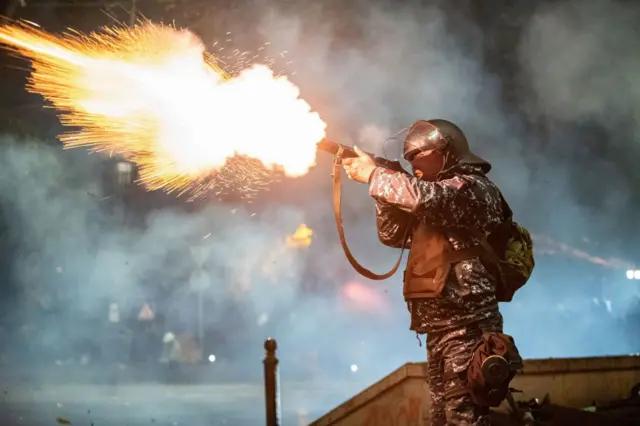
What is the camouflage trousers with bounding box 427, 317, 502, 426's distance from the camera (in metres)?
3.69

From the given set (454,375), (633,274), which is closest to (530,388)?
(454,375)

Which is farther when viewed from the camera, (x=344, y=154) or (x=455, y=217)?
(x=344, y=154)

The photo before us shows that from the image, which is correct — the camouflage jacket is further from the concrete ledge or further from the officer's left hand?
the concrete ledge

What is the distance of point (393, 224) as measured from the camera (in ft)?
14.3

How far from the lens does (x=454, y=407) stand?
12.2ft

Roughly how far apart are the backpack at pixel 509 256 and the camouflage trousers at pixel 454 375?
265 millimetres

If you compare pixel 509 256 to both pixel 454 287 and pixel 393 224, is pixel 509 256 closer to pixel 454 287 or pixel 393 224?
pixel 454 287

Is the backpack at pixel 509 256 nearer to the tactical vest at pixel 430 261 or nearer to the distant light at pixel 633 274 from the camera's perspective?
the tactical vest at pixel 430 261

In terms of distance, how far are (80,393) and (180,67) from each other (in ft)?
49.4

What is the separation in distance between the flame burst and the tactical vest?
1.29 m

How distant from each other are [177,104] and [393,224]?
2.67m

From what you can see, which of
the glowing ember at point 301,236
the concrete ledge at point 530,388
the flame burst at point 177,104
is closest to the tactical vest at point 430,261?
the flame burst at point 177,104

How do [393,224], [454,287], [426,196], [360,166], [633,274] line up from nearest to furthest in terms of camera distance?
[426,196] → [454,287] → [360,166] → [393,224] → [633,274]

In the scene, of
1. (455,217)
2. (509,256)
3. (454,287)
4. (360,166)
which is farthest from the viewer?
(360,166)
